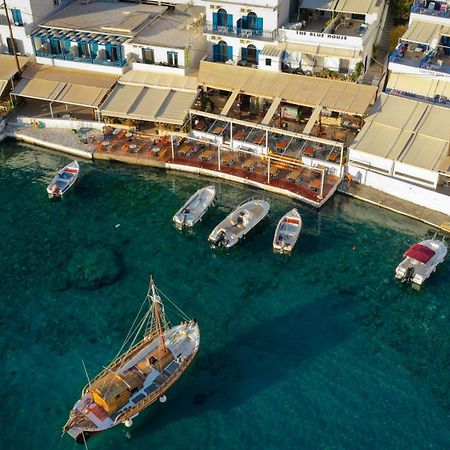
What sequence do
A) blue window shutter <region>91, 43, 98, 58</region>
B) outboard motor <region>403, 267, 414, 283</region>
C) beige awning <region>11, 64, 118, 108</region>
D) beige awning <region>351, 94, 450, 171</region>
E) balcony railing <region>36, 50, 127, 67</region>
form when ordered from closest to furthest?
outboard motor <region>403, 267, 414, 283</region> < beige awning <region>351, 94, 450, 171</region> < beige awning <region>11, 64, 118, 108</region> < balcony railing <region>36, 50, 127, 67</region> < blue window shutter <region>91, 43, 98, 58</region>

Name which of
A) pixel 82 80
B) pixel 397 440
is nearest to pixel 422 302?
pixel 397 440

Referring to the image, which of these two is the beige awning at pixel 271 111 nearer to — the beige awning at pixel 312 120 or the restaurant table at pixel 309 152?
the beige awning at pixel 312 120

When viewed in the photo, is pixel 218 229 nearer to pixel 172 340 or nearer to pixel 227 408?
pixel 172 340

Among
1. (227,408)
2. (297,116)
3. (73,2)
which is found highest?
(73,2)

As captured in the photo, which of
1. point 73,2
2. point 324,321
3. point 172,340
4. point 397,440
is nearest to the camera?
point 397,440

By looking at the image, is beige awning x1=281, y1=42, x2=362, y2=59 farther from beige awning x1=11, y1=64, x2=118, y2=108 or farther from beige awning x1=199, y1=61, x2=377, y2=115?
beige awning x1=11, y1=64, x2=118, y2=108

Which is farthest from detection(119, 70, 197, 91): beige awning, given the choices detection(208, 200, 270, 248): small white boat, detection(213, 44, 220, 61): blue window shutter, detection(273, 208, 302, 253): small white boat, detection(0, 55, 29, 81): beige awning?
detection(273, 208, 302, 253): small white boat

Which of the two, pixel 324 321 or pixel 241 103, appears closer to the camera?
pixel 324 321
